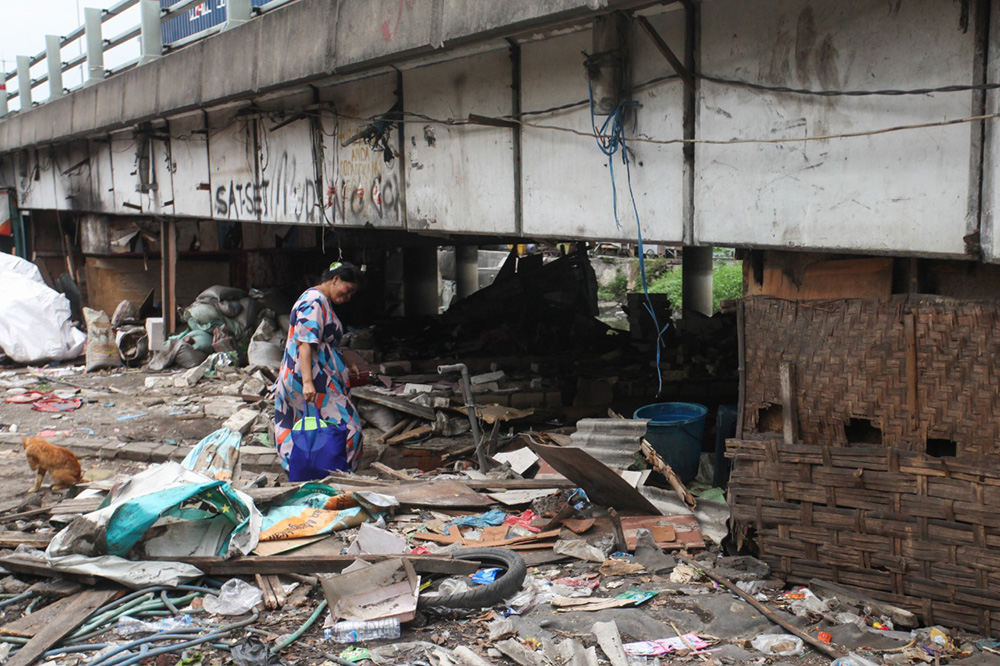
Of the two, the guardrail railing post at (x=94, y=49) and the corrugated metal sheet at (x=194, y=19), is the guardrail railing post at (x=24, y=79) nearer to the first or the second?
the guardrail railing post at (x=94, y=49)

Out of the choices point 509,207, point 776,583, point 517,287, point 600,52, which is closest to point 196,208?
point 517,287

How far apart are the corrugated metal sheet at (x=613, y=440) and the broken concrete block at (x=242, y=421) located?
4191mm

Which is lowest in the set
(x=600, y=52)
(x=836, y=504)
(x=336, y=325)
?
(x=836, y=504)

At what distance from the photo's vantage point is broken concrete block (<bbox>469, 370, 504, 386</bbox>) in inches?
386

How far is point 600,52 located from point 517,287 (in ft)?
30.6

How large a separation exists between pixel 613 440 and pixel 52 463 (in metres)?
4.20

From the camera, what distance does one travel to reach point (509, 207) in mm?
6695

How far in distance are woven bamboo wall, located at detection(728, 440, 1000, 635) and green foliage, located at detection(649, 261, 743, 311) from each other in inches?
768

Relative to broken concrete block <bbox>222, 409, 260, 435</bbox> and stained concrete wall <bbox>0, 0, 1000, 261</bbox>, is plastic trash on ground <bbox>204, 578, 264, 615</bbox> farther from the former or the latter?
broken concrete block <bbox>222, 409, 260, 435</bbox>

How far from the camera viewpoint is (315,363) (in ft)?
22.3

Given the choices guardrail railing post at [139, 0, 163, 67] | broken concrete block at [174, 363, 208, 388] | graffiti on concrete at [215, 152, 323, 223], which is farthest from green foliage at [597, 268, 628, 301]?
guardrail railing post at [139, 0, 163, 67]

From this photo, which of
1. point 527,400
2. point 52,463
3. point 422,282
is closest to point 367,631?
point 52,463

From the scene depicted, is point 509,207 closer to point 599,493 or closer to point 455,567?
point 599,493

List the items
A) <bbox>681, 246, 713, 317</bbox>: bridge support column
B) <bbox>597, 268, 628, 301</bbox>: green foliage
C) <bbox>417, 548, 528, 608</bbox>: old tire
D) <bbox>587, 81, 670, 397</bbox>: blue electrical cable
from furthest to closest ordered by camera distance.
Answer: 1. <bbox>597, 268, 628, 301</bbox>: green foliage
2. <bbox>681, 246, 713, 317</bbox>: bridge support column
3. <bbox>587, 81, 670, 397</bbox>: blue electrical cable
4. <bbox>417, 548, 528, 608</bbox>: old tire
